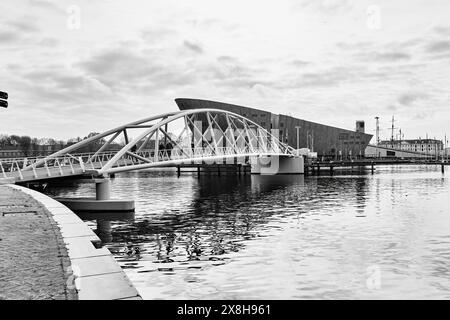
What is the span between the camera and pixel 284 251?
20125mm

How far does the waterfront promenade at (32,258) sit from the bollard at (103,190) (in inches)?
773

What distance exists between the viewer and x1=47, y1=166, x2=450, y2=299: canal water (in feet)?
46.1

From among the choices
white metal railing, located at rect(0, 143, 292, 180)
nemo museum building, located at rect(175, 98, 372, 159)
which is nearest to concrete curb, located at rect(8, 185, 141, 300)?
white metal railing, located at rect(0, 143, 292, 180)

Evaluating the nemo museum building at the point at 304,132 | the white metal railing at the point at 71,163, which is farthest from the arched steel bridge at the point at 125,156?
the nemo museum building at the point at 304,132

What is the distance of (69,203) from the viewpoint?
36656mm

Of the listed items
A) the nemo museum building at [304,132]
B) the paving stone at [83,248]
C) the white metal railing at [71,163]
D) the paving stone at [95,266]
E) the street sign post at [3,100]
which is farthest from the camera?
the nemo museum building at [304,132]

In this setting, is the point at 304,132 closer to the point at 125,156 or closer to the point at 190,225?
the point at 125,156

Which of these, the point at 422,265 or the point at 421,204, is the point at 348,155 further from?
the point at 422,265

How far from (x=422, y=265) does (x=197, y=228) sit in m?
14.1

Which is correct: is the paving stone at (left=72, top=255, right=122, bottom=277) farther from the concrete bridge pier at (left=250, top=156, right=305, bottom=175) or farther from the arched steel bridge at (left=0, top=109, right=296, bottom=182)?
the concrete bridge pier at (left=250, top=156, right=305, bottom=175)

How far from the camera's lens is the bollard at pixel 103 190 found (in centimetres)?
3731

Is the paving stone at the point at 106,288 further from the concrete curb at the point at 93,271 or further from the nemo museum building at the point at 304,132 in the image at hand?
the nemo museum building at the point at 304,132
